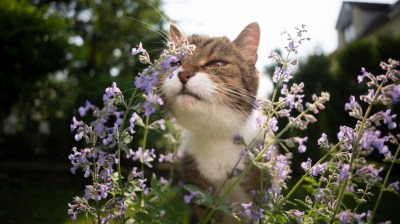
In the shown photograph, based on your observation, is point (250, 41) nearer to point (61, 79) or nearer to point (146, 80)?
point (146, 80)

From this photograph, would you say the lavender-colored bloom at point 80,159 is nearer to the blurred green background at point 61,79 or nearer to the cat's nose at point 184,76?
the cat's nose at point 184,76

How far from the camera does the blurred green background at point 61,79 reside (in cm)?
475

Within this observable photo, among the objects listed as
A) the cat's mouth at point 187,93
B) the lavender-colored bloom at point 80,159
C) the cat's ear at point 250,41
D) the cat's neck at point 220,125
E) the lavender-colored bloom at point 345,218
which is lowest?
the lavender-colored bloom at point 345,218

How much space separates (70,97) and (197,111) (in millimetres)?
6363

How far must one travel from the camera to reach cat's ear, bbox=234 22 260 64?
7.12ft

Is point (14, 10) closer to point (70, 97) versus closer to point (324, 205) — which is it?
point (70, 97)

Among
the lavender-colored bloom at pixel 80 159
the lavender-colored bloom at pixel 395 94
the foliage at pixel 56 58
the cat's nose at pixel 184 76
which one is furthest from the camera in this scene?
the foliage at pixel 56 58

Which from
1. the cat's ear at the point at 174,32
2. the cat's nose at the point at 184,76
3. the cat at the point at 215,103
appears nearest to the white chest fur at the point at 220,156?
the cat at the point at 215,103

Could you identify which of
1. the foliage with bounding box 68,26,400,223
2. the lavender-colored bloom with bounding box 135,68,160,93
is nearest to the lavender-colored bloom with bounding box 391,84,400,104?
the foliage with bounding box 68,26,400,223

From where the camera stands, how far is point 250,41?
219 cm

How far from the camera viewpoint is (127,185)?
3.97 feet

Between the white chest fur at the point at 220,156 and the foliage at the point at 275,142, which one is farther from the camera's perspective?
the white chest fur at the point at 220,156

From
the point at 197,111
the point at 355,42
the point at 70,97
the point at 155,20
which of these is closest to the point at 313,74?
the point at 355,42

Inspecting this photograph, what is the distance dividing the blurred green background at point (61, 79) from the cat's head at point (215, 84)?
1.12 ft
